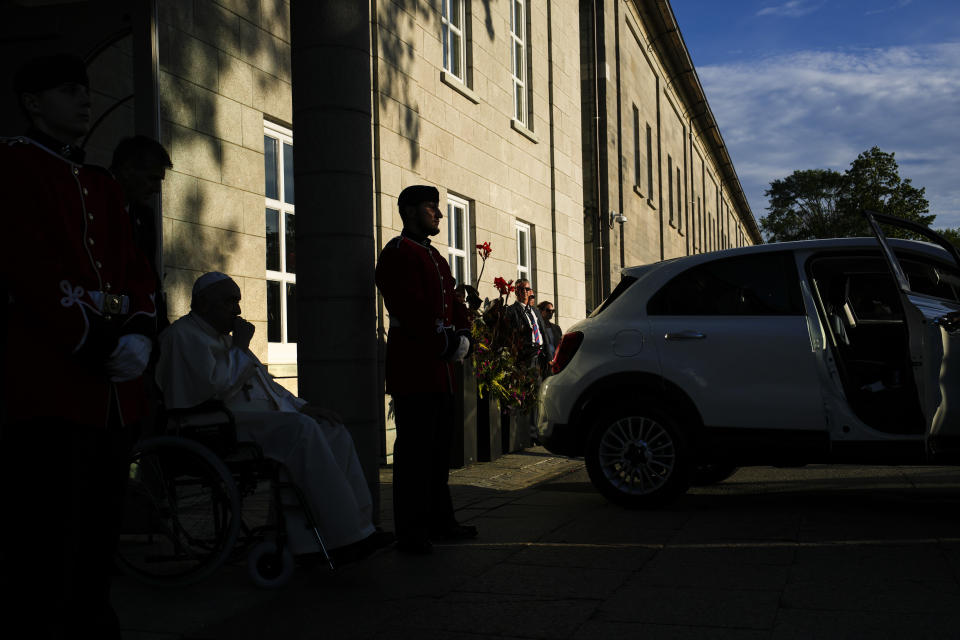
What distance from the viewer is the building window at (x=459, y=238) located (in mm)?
13434

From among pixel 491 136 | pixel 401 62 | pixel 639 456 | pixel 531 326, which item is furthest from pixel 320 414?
pixel 491 136

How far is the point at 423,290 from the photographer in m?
5.88

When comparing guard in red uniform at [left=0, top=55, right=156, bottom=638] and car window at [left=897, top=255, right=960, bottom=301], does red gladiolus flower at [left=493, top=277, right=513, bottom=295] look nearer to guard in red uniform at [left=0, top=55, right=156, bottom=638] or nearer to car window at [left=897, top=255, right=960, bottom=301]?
car window at [left=897, top=255, right=960, bottom=301]

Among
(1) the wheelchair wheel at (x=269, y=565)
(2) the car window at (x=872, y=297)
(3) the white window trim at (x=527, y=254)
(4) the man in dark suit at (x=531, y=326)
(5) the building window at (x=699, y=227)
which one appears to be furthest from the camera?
(5) the building window at (x=699, y=227)

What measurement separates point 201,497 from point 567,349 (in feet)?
11.4

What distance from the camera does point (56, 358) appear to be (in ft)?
10.1

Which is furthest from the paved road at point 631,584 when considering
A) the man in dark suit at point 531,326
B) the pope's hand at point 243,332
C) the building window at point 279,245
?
the man in dark suit at point 531,326

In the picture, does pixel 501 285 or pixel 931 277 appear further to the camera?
pixel 501 285

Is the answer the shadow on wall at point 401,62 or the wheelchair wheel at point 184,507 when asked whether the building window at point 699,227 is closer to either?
the shadow on wall at point 401,62

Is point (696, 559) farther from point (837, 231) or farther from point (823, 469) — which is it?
point (837, 231)

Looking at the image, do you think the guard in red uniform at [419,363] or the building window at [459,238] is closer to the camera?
the guard in red uniform at [419,363]

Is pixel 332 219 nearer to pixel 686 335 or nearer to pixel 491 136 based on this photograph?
pixel 686 335

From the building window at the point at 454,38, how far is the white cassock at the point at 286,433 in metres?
8.87

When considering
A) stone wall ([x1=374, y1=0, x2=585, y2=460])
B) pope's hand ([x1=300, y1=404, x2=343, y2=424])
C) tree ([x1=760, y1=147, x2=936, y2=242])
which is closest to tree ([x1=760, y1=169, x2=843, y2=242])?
tree ([x1=760, y1=147, x2=936, y2=242])
